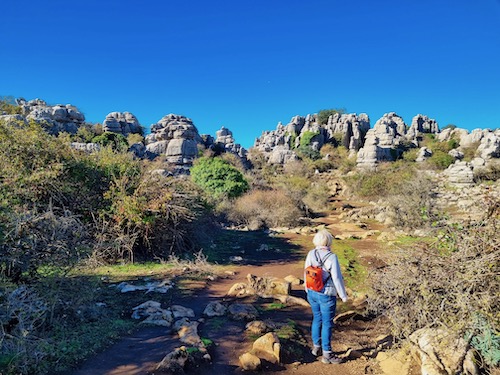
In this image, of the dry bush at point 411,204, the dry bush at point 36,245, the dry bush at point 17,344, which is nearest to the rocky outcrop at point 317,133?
the dry bush at point 411,204

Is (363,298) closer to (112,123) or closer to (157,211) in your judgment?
(157,211)

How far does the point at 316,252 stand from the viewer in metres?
4.04

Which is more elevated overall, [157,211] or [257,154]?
[257,154]

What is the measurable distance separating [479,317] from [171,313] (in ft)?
13.0

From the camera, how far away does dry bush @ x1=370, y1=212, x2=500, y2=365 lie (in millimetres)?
3326

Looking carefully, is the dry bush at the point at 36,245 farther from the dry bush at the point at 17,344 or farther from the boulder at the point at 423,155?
the boulder at the point at 423,155

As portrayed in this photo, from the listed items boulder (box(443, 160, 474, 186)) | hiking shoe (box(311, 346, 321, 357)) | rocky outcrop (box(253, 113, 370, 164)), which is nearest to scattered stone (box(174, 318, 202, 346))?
hiking shoe (box(311, 346, 321, 357))

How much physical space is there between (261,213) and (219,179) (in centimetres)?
337

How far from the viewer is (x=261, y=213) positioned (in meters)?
18.5

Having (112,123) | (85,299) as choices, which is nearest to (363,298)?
(85,299)

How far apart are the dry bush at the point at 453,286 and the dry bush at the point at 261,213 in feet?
44.7

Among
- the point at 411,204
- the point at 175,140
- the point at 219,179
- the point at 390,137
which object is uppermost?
the point at 390,137

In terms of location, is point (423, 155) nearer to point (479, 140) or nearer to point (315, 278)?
point (479, 140)

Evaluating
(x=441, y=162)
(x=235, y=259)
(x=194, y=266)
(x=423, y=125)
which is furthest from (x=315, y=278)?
(x=423, y=125)
